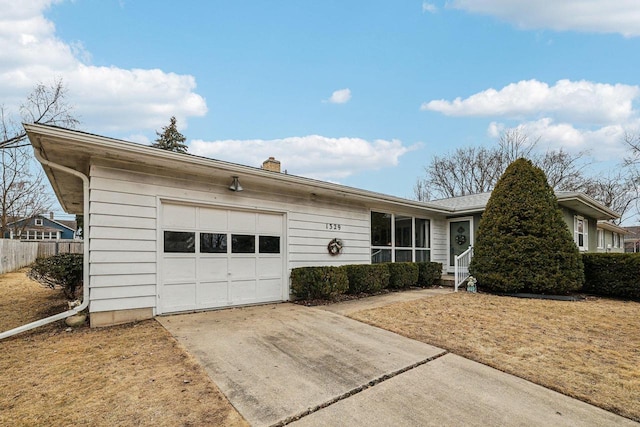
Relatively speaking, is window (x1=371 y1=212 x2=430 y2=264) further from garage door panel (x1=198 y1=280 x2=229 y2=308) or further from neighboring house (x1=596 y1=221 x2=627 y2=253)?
neighboring house (x1=596 y1=221 x2=627 y2=253)

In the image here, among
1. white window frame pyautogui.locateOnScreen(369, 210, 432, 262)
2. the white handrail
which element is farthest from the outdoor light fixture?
the white handrail

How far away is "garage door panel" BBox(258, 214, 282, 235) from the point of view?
277 inches

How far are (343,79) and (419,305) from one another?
10.2 m

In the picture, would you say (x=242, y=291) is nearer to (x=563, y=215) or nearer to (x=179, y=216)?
(x=179, y=216)

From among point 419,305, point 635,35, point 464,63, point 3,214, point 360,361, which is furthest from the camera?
point 3,214

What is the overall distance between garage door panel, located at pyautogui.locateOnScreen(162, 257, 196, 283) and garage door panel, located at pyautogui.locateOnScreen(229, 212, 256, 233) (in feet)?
3.45

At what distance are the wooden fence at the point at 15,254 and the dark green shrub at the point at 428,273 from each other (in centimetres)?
1721

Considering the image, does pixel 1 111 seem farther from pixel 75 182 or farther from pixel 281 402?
pixel 281 402

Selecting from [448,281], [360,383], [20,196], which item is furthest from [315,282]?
[20,196]

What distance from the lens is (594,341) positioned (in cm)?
457

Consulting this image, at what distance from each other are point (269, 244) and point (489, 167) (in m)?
23.7

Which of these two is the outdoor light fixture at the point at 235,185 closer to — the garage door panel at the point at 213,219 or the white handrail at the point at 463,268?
the garage door panel at the point at 213,219

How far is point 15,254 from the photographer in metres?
15.7

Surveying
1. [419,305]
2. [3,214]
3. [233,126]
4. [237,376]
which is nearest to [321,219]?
[419,305]
